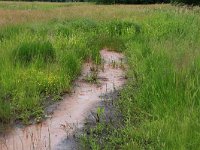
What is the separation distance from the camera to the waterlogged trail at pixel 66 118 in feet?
16.2

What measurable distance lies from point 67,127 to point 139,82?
5.62ft

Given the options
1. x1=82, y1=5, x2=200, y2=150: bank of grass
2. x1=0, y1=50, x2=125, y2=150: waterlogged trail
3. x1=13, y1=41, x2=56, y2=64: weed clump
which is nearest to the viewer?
x1=82, y1=5, x2=200, y2=150: bank of grass

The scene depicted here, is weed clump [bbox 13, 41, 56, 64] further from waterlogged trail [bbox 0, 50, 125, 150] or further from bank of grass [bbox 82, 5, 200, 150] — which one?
bank of grass [bbox 82, 5, 200, 150]

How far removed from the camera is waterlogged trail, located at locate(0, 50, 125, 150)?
4941 millimetres

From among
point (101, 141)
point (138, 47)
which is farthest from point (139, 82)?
point (138, 47)

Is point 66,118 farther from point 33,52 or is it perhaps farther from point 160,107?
point 33,52

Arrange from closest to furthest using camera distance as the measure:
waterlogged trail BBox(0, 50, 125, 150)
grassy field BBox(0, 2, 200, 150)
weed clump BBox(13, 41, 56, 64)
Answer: grassy field BBox(0, 2, 200, 150) < waterlogged trail BBox(0, 50, 125, 150) < weed clump BBox(13, 41, 56, 64)

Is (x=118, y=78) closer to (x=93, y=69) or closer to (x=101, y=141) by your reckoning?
(x=93, y=69)

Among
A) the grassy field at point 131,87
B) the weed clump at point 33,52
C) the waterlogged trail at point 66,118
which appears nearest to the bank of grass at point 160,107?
the grassy field at point 131,87

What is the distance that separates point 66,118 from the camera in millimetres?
5793

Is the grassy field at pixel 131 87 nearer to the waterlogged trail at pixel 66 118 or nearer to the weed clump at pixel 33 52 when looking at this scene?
the weed clump at pixel 33 52

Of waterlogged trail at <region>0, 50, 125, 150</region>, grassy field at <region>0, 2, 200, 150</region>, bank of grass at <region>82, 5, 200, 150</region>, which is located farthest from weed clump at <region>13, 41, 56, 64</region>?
bank of grass at <region>82, 5, 200, 150</region>

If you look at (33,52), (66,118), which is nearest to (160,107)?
(66,118)

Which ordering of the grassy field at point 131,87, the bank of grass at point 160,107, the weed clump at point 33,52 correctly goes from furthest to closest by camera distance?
the weed clump at point 33,52 < the grassy field at point 131,87 < the bank of grass at point 160,107
